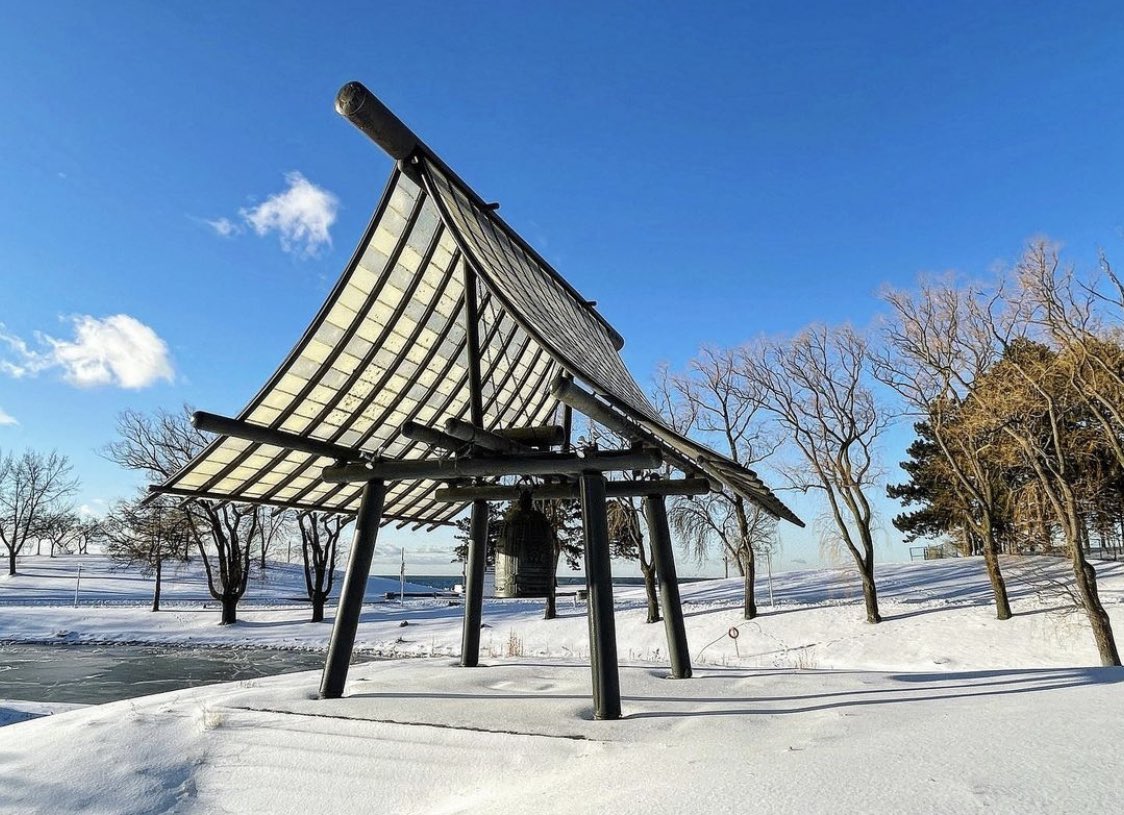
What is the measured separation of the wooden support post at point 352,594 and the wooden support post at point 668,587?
395cm

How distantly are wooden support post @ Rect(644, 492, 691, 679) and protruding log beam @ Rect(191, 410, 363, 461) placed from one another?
14.9 feet

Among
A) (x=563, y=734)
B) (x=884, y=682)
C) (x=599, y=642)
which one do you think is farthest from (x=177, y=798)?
(x=884, y=682)

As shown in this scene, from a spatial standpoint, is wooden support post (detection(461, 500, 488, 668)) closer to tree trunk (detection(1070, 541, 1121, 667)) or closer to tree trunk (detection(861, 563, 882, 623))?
tree trunk (detection(1070, 541, 1121, 667))

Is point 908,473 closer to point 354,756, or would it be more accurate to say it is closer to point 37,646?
point 354,756

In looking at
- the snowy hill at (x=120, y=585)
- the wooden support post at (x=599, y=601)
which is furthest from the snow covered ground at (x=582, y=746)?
the snowy hill at (x=120, y=585)

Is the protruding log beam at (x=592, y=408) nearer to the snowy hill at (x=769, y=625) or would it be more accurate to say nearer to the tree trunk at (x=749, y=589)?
the snowy hill at (x=769, y=625)

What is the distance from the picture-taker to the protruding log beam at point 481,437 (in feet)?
23.5

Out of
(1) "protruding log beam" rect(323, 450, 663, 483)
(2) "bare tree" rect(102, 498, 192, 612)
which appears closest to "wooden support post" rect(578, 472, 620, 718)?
(1) "protruding log beam" rect(323, 450, 663, 483)

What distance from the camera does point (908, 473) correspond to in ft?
143

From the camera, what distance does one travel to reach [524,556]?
786 cm

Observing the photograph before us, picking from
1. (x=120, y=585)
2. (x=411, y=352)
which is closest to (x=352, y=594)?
(x=411, y=352)

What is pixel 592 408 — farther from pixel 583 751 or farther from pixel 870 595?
pixel 870 595

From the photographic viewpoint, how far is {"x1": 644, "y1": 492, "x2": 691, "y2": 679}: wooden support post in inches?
361

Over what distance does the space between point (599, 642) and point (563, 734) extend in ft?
4.32
